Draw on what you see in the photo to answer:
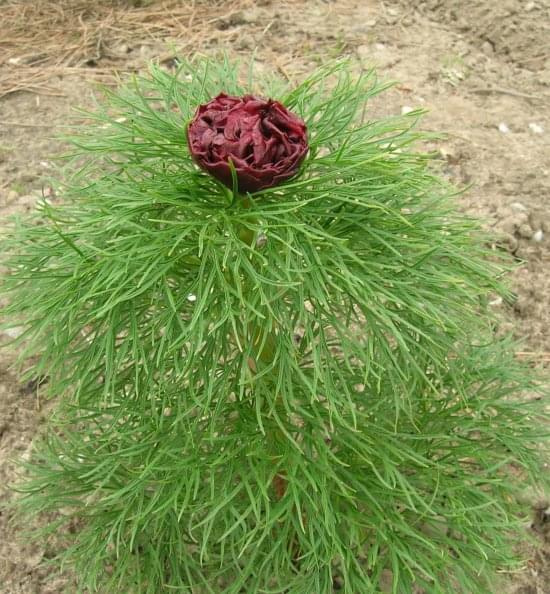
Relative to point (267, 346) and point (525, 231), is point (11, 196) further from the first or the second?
point (525, 231)

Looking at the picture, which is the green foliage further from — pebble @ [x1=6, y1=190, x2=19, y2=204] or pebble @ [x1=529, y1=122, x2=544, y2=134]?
pebble @ [x1=529, y1=122, x2=544, y2=134]

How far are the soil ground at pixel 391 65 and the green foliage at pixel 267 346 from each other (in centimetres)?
102

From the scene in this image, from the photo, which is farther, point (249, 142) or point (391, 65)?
point (391, 65)

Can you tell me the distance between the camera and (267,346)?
5.38ft

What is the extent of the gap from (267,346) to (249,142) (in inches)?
18.8

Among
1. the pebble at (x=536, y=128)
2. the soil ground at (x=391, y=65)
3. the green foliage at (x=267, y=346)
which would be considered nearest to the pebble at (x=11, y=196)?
the soil ground at (x=391, y=65)

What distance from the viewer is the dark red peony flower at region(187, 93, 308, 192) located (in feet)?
4.35

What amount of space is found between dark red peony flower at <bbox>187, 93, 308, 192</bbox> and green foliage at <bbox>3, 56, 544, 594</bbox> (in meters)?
0.06

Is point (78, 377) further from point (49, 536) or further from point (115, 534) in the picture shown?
point (49, 536)

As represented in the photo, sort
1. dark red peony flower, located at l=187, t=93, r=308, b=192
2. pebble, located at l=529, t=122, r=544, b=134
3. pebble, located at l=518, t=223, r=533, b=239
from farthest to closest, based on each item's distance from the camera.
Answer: pebble, located at l=529, t=122, r=544, b=134 < pebble, located at l=518, t=223, r=533, b=239 < dark red peony flower, located at l=187, t=93, r=308, b=192

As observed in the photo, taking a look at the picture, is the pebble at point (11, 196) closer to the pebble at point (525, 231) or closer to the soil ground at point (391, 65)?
the soil ground at point (391, 65)

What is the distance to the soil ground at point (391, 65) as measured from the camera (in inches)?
120

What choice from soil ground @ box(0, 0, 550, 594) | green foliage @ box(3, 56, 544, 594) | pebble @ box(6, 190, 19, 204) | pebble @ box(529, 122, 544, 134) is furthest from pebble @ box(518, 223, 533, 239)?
pebble @ box(6, 190, 19, 204)

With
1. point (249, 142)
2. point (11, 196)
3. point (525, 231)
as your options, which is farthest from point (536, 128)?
point (249, 142)
